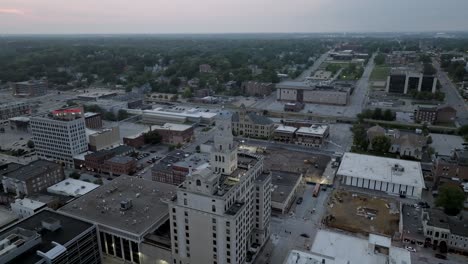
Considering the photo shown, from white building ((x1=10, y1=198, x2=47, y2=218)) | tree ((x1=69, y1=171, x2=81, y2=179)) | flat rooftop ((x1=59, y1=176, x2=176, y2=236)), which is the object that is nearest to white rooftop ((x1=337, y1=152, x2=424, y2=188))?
flat rooftop ((x1=59, y1=176, x2=176, y2=236))

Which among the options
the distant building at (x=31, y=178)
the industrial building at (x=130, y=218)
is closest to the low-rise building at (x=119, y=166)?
the distant building at (x=31, y=178)

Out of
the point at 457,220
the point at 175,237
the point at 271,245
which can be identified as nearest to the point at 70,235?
the point at 175,237

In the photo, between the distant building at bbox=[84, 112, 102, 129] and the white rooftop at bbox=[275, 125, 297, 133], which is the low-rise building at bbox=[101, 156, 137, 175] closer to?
the distant building at bbox=[84, 112, 102, 129]

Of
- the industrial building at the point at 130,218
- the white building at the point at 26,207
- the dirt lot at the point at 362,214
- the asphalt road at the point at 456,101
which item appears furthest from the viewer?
the asphalt road at the point at 456,101

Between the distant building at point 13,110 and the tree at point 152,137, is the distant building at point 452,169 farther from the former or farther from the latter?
the distant building at point 13,110

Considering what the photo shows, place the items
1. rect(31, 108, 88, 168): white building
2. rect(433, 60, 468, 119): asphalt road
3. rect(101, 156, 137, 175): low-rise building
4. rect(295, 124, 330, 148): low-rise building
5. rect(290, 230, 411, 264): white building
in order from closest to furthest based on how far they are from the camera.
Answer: rect(290, 230, 411, 264): white building < rect(101, 156, 137, 175): low-rise building < rect(31, 108, 88, 168): white building < rect(295, 124, 330, 148): low-rise building < rect(433, 60, 468, 119): asphalt road

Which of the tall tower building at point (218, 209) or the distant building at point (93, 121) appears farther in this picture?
the distant building at point (93, 121)
